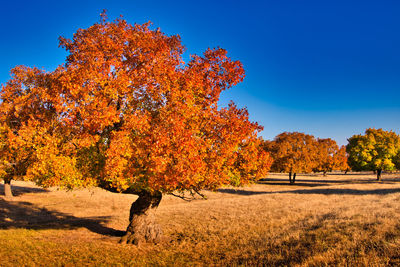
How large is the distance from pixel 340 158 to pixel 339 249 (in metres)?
89.3

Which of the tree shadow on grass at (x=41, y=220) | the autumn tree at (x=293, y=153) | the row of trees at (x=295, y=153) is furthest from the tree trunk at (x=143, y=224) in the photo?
the autumn tree at (x=293, y=153)

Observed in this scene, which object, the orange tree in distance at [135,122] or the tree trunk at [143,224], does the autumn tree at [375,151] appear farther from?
the tree trunk at [143,224]

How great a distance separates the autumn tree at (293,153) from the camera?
67000mm

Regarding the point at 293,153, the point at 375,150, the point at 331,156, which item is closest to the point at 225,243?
the point at 293,153

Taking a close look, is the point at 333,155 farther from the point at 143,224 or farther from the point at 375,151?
the point at 143,224

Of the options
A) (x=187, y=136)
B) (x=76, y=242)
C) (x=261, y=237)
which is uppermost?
(x=187, y=136)

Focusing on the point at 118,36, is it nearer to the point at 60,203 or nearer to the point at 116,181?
the point at 116,181

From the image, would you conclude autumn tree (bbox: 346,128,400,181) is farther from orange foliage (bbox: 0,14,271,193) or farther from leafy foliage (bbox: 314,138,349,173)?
orange foliage (bbox: 0,14,271,193)

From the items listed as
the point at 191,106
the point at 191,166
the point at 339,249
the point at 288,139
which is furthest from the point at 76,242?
the point at 288,139

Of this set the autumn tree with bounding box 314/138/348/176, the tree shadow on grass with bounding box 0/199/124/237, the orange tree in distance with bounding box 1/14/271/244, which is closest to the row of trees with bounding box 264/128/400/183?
the autumn tree with bounding box 314/138/348/176

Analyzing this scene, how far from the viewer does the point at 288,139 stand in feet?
237

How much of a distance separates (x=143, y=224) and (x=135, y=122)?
8.98 m

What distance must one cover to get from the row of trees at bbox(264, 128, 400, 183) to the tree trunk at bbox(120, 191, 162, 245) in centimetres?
5475

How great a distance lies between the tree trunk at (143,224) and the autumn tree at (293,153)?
180ft
